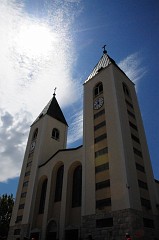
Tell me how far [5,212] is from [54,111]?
21185 mm

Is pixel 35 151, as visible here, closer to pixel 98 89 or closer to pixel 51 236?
pixel 51 236

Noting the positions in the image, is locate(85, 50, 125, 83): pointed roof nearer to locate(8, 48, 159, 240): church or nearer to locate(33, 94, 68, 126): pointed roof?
locate(8, 48, 159, 240): church

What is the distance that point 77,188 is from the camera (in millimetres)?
23547

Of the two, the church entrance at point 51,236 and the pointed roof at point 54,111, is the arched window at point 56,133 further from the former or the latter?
the church entrance at point 51,236

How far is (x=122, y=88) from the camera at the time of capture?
87.6 ft

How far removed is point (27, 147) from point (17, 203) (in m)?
9.44

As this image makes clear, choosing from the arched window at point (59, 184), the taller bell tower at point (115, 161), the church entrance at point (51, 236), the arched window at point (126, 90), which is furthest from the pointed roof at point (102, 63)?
the church entrance at point (51, 236)

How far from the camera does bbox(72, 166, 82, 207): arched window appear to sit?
74.2 ft

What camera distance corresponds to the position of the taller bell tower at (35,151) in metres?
27.0

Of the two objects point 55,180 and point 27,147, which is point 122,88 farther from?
point 27,147

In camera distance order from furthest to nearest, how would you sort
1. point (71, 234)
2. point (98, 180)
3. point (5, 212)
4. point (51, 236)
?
point (5, 212), point (51, 236), point (71, 234), point (98, 180)

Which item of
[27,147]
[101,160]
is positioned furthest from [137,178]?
[27,147]

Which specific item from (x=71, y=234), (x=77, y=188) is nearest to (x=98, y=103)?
(x=77, y=188)

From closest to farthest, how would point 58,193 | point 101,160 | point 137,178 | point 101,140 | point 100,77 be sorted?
point 137,178, point 101,160, point 101,140, point 58,193, point 100,77
